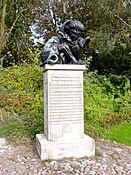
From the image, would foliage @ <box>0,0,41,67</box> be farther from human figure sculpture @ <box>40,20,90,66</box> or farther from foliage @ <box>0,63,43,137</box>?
human figure sculpture @ <box>40,20,90,66</box>

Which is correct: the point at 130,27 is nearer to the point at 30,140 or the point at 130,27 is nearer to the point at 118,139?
the point at 118,139

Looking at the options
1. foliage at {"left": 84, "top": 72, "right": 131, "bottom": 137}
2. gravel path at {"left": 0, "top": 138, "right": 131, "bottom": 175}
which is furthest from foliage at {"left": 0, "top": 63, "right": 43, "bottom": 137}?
foliage at {"left": 84, "top": 72, "right": 131, "bottom": 137}

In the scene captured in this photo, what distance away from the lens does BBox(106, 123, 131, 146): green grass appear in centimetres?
497

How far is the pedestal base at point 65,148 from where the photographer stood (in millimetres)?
3596

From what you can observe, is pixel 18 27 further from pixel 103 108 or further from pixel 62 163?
pixel 62 163

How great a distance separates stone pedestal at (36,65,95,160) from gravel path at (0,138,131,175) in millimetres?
165

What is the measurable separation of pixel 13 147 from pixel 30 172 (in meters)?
1.13

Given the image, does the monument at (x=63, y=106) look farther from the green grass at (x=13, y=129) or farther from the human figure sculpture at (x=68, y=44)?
the green grass at (x=13, y=129)

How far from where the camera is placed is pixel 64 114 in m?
3.77

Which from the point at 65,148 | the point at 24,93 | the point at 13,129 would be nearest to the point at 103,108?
the point at 24,93

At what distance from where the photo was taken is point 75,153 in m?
3.71

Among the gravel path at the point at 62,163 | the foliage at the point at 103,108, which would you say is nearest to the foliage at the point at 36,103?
the foliage at the point at 103,108

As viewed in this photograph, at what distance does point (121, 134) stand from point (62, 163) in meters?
2.44

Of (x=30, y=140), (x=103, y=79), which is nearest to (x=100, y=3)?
(x=103, y=79)
